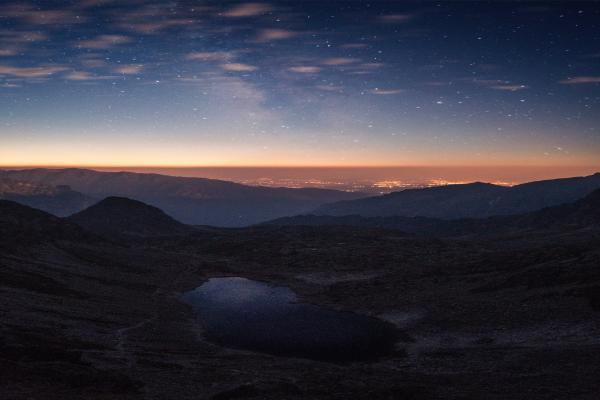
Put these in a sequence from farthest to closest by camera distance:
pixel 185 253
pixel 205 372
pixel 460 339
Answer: pixel 185 253
pixel 460 339
pixel 205 372

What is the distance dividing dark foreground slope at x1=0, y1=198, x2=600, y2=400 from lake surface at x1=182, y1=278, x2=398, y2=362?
11.8ft

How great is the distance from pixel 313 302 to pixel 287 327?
2310 centimetres

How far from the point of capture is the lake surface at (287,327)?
60.6 meters

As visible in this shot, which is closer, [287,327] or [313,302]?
[287,327]

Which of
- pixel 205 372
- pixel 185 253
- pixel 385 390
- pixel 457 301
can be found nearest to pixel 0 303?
pixel 205 372

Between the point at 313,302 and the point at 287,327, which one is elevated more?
the point at 287,327

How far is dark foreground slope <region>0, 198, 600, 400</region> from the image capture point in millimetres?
39375

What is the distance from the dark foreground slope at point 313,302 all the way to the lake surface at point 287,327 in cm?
359

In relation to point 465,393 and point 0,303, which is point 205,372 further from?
point 0,303

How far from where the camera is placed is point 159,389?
38.5 meters

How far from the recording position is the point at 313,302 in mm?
97125

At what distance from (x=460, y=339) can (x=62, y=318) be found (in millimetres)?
51177

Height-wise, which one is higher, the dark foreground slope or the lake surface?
the dark foreground slope

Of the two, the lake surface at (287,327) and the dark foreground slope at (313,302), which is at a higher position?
the dark foreground slope at (313,302)
